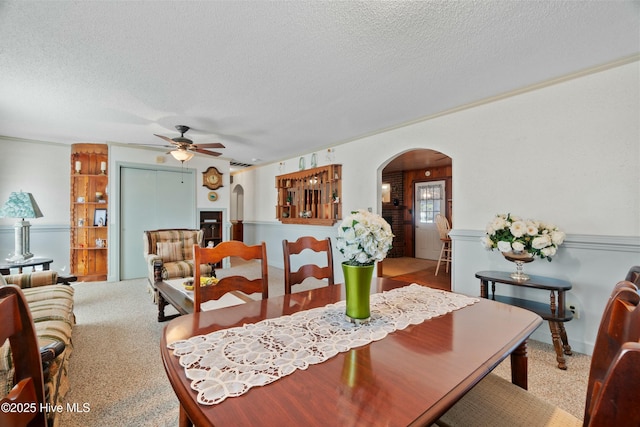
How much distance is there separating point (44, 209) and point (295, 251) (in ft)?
17.9

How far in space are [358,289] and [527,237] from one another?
2.05m

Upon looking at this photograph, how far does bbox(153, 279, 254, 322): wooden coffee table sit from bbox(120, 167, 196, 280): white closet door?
2.56m

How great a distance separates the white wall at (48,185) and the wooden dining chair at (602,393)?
18.4ft

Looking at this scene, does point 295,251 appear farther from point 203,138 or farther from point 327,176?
point 203,138

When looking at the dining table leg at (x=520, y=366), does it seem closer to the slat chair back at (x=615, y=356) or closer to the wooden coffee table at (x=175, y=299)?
the slat chair back at (x=615, y=356)

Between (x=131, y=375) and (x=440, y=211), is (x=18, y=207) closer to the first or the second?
(x=131, y=375)

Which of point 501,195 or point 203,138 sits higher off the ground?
point 203,138

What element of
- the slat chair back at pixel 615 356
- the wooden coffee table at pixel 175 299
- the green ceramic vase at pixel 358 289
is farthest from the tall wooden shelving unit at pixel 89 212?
the slat chair back at pixel 615 356

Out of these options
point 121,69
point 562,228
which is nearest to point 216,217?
point 121,69

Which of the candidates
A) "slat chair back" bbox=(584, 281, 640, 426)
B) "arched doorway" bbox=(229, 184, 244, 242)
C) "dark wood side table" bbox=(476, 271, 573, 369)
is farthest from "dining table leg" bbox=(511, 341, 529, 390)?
"arched doorway" bbox=(229, 184, 244, 242)

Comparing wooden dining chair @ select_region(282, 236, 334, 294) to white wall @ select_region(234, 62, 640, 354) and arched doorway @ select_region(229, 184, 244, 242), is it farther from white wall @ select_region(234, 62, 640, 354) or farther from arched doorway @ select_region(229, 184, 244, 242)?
arched doorway @ select_region(229, 184, 244, 242)

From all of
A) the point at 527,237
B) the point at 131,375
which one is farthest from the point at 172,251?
the point at 527,237

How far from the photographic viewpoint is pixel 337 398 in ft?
2.30

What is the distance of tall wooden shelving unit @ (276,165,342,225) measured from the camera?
186 inches
